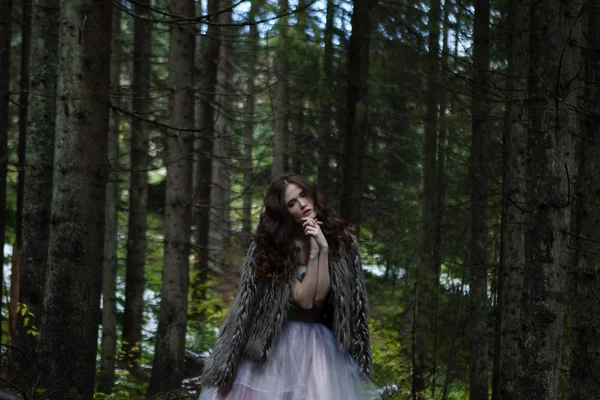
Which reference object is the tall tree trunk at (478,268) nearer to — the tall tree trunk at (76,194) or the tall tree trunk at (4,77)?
the tall tree trunk at (76,194)

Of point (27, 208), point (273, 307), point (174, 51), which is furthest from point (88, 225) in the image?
point (174, 51)

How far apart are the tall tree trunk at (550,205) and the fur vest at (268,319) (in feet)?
7.56

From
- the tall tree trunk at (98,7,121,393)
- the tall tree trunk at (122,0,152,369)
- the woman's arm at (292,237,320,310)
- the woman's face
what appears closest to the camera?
the woman's arm at (292,237,320,310)

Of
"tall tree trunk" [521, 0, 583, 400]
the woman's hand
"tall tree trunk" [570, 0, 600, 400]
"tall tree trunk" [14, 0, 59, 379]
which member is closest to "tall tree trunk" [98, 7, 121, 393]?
"tall tree trunk" [14, 0, 59, 379]

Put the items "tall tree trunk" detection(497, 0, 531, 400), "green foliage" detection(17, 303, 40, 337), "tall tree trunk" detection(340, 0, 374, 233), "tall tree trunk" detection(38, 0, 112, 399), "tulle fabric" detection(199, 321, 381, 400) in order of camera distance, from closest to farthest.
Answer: "tulle fabric" detection(199, 321, 381, 400) → "tall tree trunk" detection(38, 0, 112, 399) → "green foliage" detection(17, 303, 40, 337) → "tall tree trunk" detection(497, 0, 531, 400) → "tall tree trunk" detection(340, 0, 374, 233)

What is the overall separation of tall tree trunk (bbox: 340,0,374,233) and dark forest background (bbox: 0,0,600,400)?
0.13 ft

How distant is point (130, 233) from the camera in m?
16.0

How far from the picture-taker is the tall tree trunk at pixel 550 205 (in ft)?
22.0

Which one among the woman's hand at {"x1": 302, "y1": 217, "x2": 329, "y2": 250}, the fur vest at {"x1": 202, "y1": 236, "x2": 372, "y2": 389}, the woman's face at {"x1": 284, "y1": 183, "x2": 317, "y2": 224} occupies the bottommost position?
the fur vest at {"x1": 202, "y1": 236, "x2": 372, "y2": 389}

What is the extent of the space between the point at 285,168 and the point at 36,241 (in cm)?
1162

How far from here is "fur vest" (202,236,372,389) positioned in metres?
5.02

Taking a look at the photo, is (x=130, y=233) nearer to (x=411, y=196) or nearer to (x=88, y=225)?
(x=411, y=196)

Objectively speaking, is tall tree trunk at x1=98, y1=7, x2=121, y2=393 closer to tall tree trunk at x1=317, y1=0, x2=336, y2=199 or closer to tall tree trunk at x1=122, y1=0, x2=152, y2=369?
tall tree trunk at x1=122, y1=0, x2=152, y2=369

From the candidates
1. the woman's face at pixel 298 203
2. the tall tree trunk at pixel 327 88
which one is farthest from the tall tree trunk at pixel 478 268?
the woman's face at pixel 298 203
